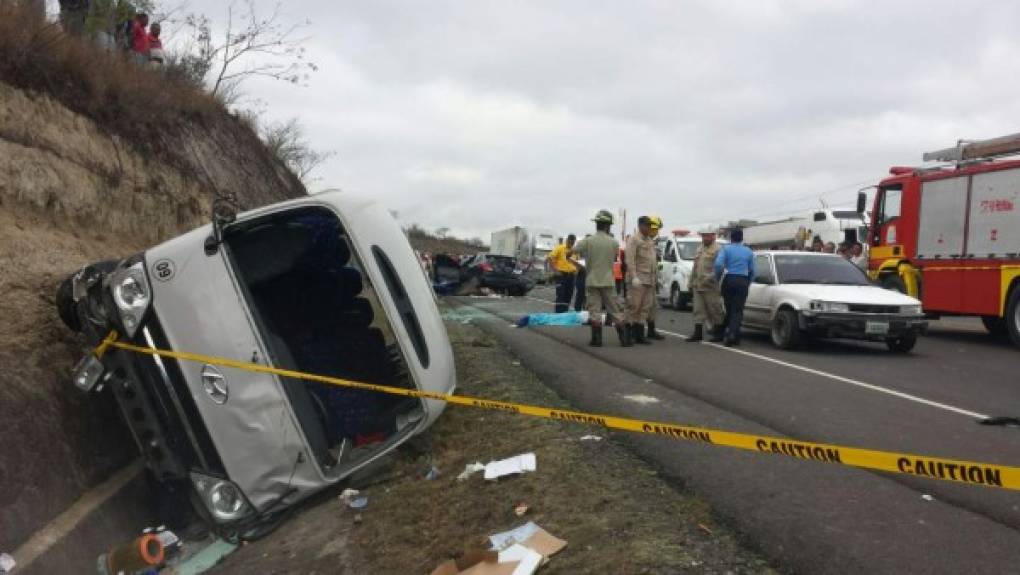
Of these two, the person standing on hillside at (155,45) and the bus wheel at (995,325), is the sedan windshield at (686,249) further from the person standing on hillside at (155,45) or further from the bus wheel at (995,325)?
the person standing on hillside at (155,45)

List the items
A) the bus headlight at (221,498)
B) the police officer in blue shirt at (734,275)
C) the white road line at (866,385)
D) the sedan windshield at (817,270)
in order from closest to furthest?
the bus headlight at (221,498)
the white road line at (866,385)
the police officer in blue shirt at (734,275)
the sedan windshield at (817,270)

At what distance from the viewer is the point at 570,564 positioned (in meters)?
3.60

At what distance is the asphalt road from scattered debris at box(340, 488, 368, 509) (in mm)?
1890

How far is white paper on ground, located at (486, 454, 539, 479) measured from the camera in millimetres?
5031

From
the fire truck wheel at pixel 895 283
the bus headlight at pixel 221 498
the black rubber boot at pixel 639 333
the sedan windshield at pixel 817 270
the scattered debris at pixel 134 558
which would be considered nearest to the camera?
the scattered debris at pixel 134 558

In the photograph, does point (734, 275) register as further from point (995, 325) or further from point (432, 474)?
point (432, 474)

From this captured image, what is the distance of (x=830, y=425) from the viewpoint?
21.7 feet

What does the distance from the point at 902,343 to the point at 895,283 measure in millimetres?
4009

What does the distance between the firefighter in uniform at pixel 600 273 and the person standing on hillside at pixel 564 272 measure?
4620 mm

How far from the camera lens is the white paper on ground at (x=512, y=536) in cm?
394

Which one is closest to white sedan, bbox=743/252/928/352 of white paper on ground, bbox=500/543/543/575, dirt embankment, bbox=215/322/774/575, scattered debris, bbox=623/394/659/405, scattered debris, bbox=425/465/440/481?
scattered debris, bbox=623/394/659/405

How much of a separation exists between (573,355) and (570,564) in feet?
23.2

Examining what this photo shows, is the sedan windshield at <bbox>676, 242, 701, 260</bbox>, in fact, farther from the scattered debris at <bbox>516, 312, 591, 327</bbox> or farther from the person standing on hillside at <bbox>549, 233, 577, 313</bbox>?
the scattered debris at <bbox>516, 312, 591, 327</bbox>

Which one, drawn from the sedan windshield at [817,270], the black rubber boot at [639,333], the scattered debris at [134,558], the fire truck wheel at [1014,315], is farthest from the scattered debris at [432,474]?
the fire truck wheel at [1014,315]
